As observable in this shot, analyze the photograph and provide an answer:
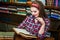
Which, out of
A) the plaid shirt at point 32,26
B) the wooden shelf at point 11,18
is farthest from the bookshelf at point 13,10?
Result: the plaid shirt at point 32,26

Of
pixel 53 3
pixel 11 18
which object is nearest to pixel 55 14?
pixel 53 3

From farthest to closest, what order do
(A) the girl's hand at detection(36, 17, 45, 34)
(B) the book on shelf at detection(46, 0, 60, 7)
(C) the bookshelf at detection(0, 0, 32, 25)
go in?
(C) the bookshelf at detection(0, 0, 32, 25), (B) the book on shelf at detection(46, 0, 60, 7), (A) the girl's hand at detection(36, 17, 45, 34)

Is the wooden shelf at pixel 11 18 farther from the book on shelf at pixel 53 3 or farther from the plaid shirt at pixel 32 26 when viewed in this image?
the plaid shirt at pixel 32 26

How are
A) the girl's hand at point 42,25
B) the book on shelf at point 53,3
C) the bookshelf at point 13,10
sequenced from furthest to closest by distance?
the bookshelf at point 13,10
the book on shelf at point 53,3
the girl's hand at point 42,25

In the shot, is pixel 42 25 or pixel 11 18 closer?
pixel 42 25

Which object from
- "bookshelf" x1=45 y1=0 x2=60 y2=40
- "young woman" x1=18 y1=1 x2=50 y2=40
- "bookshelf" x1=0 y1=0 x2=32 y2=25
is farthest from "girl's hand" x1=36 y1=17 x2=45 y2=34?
"bookshelf" x1=0 y1=0 x2=32 y2=25

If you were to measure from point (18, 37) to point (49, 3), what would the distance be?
33.0 inches

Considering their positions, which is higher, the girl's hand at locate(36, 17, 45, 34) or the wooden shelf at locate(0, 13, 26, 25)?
the girl's hand at locate(36, 17, 45, 34)

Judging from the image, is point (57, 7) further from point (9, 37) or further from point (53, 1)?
point (9, 37)

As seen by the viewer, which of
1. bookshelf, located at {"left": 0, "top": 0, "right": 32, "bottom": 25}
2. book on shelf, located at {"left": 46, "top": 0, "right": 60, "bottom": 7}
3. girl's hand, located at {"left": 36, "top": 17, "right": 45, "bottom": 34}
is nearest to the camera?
girl's hand, located at {"left": 36, "top": 17, "right": 45, "bottom": 34}

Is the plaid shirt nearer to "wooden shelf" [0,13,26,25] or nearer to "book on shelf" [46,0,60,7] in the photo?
"book on shelf" [46,0,60,7]

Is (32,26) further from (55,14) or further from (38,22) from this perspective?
(55,14)

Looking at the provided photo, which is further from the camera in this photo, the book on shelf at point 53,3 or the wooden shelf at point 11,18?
the wooden shelf at point 11,18

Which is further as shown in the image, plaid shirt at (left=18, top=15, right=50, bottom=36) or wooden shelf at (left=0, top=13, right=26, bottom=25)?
wooden shelf at (left=0, top=13, right=26, bottom=25)
